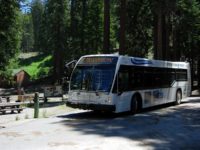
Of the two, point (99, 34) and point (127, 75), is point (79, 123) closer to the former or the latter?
point (127, 75)

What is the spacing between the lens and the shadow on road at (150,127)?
1421 cm

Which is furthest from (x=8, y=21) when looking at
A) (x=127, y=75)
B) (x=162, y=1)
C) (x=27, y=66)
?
(x=27, y=66)

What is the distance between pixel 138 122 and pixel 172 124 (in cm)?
144

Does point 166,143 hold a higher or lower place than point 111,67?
lower

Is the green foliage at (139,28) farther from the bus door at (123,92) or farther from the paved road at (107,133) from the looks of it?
the paved road at (107,133)

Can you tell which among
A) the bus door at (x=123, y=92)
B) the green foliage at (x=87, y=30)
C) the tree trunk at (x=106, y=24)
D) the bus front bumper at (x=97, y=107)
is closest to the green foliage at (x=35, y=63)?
the green foliage at (x=87, y=30)

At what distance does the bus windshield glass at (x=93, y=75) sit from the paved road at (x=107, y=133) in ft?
4.83

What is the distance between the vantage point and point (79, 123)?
1838cm

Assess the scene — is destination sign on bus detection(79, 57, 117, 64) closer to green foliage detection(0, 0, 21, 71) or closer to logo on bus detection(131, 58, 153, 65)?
logo on bus detection(131, 58, 153, 65)

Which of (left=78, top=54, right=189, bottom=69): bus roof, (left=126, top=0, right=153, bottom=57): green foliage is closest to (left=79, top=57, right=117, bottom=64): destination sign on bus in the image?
(left=78, top=54, right=189, bottom=69): bus roof

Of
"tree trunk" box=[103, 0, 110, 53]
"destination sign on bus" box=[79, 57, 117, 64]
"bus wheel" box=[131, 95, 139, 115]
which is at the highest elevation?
"tree trunk" box=[103, 0, 110, 53]

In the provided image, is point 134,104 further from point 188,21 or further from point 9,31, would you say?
point 188,21

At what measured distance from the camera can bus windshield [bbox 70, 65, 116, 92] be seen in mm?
20369

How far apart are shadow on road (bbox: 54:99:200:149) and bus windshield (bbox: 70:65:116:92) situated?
1.45 metres
